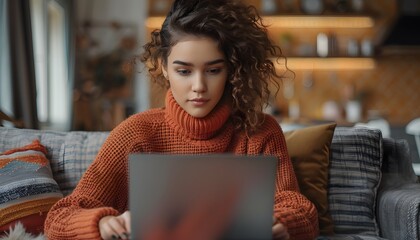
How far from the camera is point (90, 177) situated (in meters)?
1.51

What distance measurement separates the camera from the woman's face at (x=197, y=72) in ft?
4.86

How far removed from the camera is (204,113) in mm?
1548

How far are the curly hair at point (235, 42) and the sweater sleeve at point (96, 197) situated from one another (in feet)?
0.87

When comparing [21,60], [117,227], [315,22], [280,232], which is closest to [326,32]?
[315,22]

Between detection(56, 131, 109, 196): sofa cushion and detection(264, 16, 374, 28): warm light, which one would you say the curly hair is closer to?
detection(56, 131, 109, 196): sofa cushion

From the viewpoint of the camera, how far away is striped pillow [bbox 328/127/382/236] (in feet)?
6.30

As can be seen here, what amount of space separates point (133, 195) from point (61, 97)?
4.52 meters

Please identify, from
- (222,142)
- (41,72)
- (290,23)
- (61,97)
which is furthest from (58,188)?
(290,23)

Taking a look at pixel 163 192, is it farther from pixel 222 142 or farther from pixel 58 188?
pixel 58 188

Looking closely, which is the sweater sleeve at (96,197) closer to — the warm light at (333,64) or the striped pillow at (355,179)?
the striped pillow at (355,179)

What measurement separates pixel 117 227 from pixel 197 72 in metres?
0.45

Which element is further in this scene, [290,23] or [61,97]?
[290,23]

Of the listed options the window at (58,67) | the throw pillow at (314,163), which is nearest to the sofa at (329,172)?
the throw pillow at (314,163)

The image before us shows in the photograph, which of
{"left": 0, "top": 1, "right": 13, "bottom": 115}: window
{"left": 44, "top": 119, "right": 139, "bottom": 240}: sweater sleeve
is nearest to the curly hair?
{"left": 44, "top": 119, "right": 139, "bottom": 240}: sweater sleeve
